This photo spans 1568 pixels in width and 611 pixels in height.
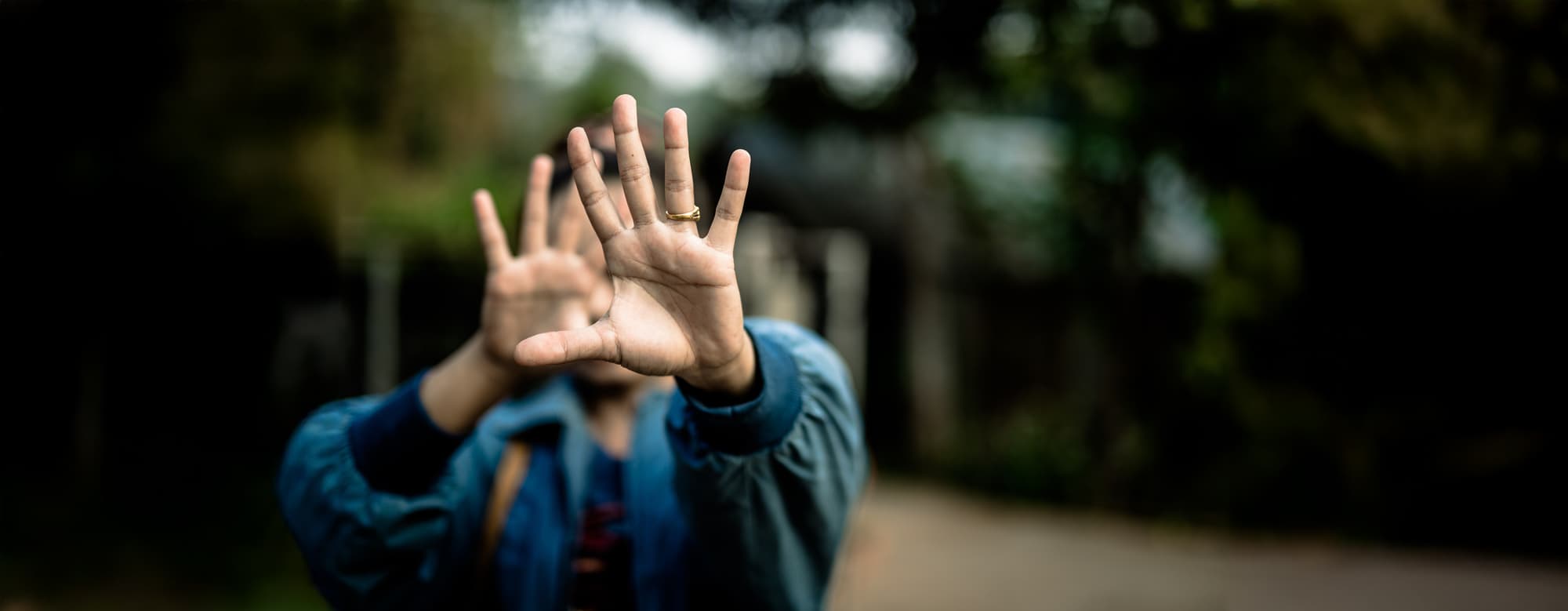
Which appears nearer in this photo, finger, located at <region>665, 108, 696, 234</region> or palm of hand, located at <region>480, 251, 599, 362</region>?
finger, located at <region>665, 108, 696, 234</region>

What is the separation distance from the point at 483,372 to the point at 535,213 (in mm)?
278

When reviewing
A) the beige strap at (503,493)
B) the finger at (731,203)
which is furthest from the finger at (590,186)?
the beige strap at (503,493)

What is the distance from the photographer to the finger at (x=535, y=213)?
1562 millimetres

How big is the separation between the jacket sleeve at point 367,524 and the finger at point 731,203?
0.53 metres

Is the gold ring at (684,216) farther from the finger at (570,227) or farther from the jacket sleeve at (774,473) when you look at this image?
the finger at (570,227)

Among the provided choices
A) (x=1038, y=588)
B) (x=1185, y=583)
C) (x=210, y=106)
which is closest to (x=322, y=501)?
(x=210, y=106)

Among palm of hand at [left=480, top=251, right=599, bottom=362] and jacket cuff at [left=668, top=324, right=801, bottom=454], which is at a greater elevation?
palm of hand at [left=480, top=251, right=599, bottom=362]

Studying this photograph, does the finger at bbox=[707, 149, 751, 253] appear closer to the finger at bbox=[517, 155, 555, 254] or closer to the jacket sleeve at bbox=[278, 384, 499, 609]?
the finger at bbox=[517, 155, 555, 254]

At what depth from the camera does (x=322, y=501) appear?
1452 millimetres

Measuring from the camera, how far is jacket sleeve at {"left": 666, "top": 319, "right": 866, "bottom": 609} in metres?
1.28

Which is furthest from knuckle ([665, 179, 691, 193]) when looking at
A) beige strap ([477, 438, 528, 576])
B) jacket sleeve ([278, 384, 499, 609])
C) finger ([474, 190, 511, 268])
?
beige strap ([477, 438, 528, 576])

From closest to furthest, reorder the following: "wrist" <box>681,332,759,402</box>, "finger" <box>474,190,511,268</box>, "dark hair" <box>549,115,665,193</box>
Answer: "wrist" <box>681,332,759,402</box>
"finger" <box>474,190,511,268</box>
"dark hair" <box>549,115,665,193</box>

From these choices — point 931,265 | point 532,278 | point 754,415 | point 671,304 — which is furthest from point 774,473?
point 931,265

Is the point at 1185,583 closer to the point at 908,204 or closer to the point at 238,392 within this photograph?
the point at 908,204
